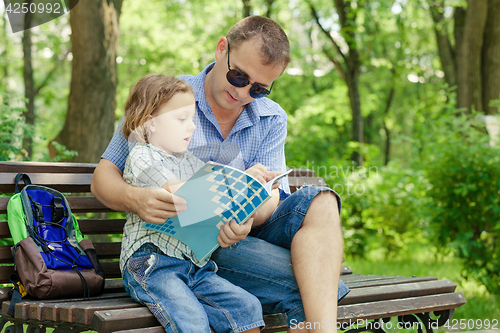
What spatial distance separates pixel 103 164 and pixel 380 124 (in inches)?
686

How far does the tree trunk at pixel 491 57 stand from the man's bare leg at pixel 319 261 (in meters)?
5.84

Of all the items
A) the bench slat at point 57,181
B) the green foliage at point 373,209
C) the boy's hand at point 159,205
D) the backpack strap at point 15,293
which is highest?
the boy's hand at point 159,205

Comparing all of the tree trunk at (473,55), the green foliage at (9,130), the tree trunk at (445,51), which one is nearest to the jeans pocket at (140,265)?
the green foliage at (9,130)

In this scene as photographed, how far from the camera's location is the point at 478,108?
7.12 m

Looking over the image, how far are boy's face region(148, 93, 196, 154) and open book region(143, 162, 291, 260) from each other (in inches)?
11.9

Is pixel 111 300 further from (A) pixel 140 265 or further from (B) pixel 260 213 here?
(B) pixel 260 213

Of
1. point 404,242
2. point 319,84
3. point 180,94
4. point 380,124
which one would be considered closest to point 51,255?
point 180,94

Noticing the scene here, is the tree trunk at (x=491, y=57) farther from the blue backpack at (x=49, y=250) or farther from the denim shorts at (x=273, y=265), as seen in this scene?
the blue backpack at (x=49, y=250)

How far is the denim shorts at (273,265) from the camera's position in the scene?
6.45 ft

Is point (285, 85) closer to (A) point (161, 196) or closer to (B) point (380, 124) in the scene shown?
(B) point (380, 124)

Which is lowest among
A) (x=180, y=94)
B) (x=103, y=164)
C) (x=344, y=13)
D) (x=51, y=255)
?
(x=51, y=255)

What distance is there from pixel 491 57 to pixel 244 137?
6086 millimetres

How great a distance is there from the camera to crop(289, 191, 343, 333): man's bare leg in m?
1.78

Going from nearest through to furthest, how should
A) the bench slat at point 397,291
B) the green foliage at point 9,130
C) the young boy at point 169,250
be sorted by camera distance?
the young boy at point 169,250 < the bench slat at point 397,291 < the green foliage at point 9,130
